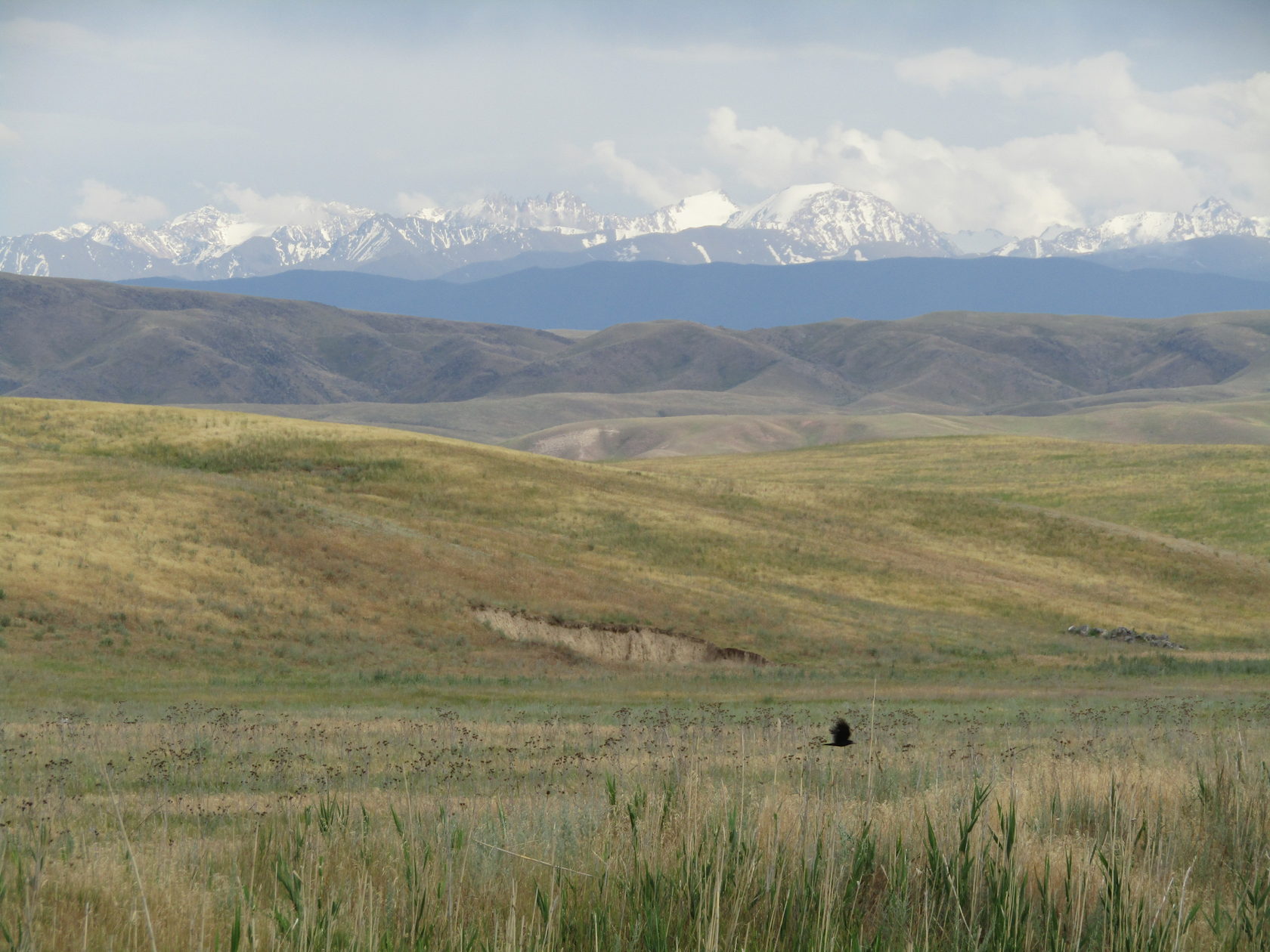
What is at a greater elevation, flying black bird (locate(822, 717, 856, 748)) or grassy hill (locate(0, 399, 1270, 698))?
flying black bird (locate(822, 717, 856, 748))

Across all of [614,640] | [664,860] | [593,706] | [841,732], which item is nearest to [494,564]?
[614,640]

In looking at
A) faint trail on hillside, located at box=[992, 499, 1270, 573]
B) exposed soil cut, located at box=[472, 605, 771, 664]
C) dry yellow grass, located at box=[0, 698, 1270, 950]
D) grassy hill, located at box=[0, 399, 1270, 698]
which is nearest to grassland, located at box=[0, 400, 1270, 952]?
dry yellow grass, located at box=[0, 698, 1270, 950]

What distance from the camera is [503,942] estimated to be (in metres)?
5.89

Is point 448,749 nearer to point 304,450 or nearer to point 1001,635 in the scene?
point 1001,635

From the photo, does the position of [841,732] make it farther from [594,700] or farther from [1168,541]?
[1168,541]

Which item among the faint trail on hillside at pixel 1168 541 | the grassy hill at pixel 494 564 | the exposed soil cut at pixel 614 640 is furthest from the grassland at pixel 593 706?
the exposed soil cut at pixel 614 640

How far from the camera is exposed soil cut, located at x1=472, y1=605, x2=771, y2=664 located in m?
37.0

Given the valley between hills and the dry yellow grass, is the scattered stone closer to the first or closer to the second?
the valley between hills

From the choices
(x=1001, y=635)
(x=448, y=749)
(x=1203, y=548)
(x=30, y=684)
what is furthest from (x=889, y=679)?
(x=1203, y=548)

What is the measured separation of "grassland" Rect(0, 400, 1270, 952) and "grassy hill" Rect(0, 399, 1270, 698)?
0.24 metres

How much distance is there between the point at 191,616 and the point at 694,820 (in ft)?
95.5

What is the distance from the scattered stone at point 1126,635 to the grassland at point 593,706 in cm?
101

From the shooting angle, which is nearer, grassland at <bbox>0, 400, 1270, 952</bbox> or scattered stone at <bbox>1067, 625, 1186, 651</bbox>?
grassland at <bbox>0, 400, 1270, 952</bbox>

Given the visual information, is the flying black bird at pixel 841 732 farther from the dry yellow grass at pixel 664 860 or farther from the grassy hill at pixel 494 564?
the grassy hill at pixel 494 564
